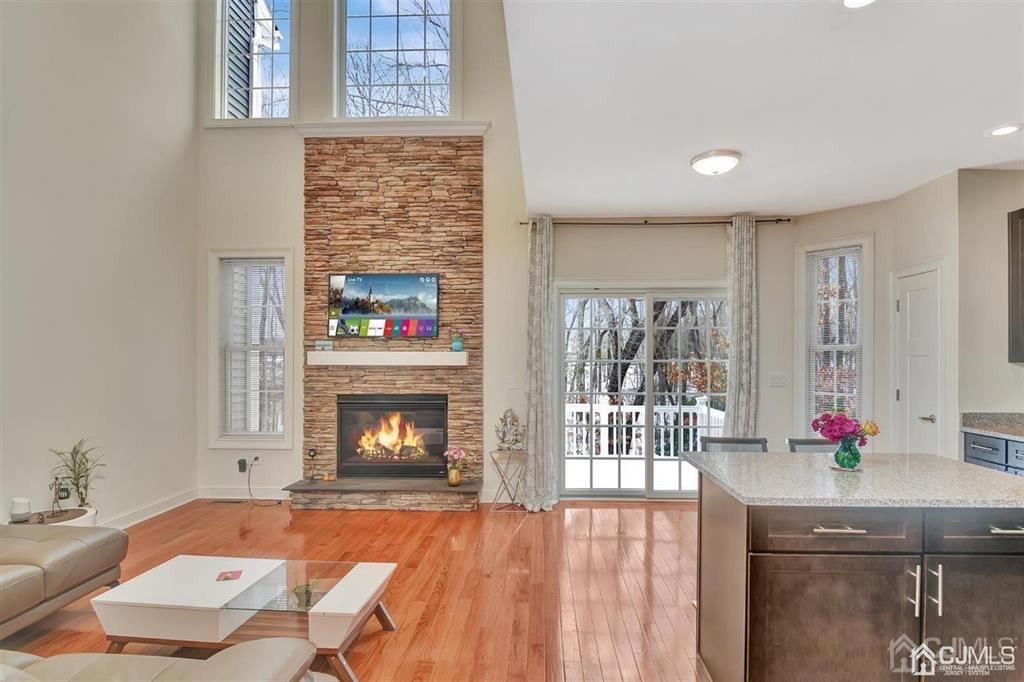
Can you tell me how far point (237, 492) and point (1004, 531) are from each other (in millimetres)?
5661

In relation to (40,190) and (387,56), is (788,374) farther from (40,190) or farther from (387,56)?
(40,190)

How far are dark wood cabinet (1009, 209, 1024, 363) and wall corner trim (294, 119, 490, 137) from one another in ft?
14.0

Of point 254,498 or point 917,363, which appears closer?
point 917,363

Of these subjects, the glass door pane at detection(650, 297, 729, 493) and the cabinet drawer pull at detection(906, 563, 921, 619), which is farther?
the glass door pane at detection(650, 297, 729, 493)

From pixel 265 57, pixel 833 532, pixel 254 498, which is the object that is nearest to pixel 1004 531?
pixel 833 532

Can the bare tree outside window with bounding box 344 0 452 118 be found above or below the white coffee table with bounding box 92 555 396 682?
above

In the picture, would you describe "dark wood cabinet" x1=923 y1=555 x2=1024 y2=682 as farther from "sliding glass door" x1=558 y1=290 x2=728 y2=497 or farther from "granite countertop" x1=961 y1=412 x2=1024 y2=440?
"sliding glass door" x1=558 y1=290 x2=728 y2=497

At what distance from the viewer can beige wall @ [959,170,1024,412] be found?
3604 millimetres

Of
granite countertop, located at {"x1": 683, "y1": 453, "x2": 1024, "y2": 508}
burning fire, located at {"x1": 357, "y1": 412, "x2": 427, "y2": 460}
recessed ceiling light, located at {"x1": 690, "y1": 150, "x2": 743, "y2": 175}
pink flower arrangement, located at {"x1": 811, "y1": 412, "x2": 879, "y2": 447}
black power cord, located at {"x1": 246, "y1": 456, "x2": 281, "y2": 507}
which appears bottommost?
black power cord, located at {"x1": 246, "y1": 456, "x2": 281, "y2": 507}

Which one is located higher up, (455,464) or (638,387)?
(638,387)

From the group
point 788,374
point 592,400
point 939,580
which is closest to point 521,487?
point 592,400

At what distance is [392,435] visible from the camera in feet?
16.9

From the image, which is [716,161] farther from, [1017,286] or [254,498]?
[254,498]

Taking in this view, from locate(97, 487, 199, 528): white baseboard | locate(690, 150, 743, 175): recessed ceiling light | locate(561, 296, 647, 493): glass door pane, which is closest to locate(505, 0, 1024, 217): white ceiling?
locate(690, 150, 743, 175): recessed ceiling light
